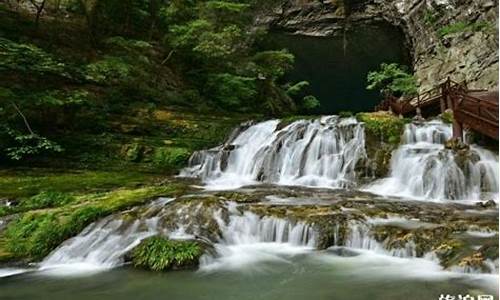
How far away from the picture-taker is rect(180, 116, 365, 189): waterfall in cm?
1209

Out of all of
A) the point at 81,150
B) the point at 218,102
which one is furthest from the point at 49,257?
the point at 218,102

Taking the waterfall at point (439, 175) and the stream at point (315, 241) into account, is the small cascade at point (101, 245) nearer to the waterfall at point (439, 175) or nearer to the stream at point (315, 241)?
the stream at point (315, 241)

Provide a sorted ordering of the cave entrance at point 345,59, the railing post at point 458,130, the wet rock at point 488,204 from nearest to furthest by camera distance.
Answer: the wet rock at point 488,204 → the railing post at point 458,130 → the cave entrance at point 345,59

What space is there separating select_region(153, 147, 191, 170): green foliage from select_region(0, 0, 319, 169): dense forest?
5cm

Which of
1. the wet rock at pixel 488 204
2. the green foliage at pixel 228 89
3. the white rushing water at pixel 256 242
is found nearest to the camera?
the white rushing water at pixel 256 242

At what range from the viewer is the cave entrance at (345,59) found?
3145 centimetres

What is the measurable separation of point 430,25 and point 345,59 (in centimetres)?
883

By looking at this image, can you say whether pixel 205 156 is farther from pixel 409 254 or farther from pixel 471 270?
pixel 471 270

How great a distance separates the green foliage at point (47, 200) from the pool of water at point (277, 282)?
286 centimetres

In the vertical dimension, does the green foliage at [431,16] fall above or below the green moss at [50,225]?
above

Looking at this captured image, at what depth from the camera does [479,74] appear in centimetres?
2089

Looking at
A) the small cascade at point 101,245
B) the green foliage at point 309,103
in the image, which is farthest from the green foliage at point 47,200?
the green foliage at point 309,103

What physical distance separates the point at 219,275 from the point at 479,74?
19222mm

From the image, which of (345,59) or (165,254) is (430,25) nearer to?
(345,59)
